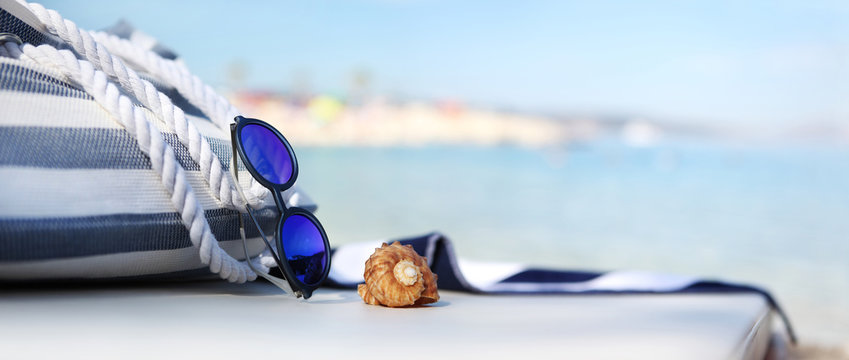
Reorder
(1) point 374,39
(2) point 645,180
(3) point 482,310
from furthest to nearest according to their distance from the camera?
(1) point 374,39 < (2) point 645,180 < (3) point 482,310

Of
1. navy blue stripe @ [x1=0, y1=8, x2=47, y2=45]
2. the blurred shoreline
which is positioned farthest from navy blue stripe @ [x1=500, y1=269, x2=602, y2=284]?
the blurred shoreline

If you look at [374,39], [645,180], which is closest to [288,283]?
[645,180]

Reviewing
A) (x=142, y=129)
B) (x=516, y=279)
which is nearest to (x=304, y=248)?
(x=142, y=129)

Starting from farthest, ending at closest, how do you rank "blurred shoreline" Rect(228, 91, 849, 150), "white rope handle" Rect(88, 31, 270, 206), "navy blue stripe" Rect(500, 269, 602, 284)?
"blurred shoreline" Rect(228, 91, 849, 150) < "navy blue stripe" Rect(500, 269, 602, 284) < "white rope handle" Rect(88, 31, 270, 206)

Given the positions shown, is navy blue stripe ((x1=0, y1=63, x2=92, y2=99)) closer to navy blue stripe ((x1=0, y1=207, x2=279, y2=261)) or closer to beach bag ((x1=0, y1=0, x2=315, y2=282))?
beach bag ((x1=0, y1=0, x2=315, y2=282))

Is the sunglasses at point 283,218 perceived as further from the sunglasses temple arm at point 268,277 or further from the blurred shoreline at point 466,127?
the blurred shoreline at point 466,127

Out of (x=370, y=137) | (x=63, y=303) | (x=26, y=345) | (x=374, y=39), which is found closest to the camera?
(x=26, y=345)

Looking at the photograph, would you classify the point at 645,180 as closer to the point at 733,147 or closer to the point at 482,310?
the point at 733,147
